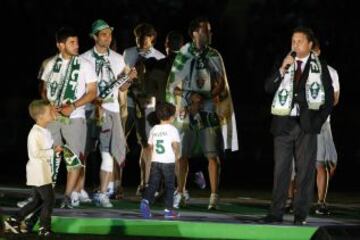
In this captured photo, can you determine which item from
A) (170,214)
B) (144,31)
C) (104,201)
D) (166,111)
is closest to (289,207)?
(170,214)

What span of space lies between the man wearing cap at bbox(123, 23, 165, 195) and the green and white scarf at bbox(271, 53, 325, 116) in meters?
3.31

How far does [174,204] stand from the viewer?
14328mm

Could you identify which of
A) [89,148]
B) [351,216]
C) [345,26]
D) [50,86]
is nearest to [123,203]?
[89,148]

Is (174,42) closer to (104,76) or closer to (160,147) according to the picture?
(104,76)

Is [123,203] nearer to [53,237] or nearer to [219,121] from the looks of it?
[219,121]

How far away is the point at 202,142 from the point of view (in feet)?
47.8

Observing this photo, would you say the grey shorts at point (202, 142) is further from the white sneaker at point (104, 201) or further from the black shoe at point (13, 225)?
the black shoe at point (13, 225)

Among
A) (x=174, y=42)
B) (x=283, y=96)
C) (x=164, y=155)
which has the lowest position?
(x=164, y=155)

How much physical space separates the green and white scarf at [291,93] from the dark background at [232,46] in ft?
40.8

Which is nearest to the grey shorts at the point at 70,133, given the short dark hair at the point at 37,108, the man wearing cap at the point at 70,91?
the man wearing cap at the point at 70,91

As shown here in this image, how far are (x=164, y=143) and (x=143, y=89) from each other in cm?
249

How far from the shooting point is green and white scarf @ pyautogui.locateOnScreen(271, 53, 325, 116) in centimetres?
1261

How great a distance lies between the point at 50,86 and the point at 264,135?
1550 centimetres

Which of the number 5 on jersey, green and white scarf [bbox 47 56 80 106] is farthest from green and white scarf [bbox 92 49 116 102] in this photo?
the number 5 on jersey
